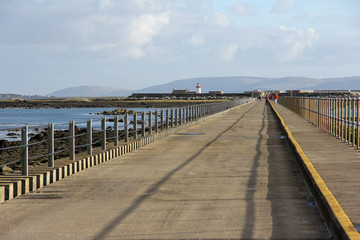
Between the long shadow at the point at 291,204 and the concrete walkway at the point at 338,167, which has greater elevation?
the concrete walkway at the point at 338,167

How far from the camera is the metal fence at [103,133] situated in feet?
40.4

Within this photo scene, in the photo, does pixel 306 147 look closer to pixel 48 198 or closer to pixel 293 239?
pixel 48 198

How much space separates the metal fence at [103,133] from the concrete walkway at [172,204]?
2.41 feet

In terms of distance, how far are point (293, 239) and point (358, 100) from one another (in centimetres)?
1132

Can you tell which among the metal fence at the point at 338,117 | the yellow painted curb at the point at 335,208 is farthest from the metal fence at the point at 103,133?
the metal fence at the point at 338,117

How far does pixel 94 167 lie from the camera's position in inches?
574

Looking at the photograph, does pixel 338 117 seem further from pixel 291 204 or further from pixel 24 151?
pixel 24 151

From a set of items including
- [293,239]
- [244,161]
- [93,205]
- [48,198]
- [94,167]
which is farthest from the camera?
[244,161]

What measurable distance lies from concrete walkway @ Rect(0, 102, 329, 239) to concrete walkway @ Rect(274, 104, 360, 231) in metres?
0.45

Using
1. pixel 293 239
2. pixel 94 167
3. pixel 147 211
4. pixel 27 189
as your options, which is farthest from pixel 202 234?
pixel 94 167

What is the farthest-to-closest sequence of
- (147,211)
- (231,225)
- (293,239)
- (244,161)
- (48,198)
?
(244,161) → (48,198) → (147,211) → (231,225) → (293,239)

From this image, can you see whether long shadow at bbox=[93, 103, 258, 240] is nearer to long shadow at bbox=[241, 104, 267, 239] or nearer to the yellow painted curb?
long shadow at bbox=[241, 104, 267, 239]

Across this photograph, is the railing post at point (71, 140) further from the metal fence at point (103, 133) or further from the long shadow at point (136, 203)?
the long shadow at point (136, 203)

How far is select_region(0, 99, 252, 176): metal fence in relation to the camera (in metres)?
12.3
